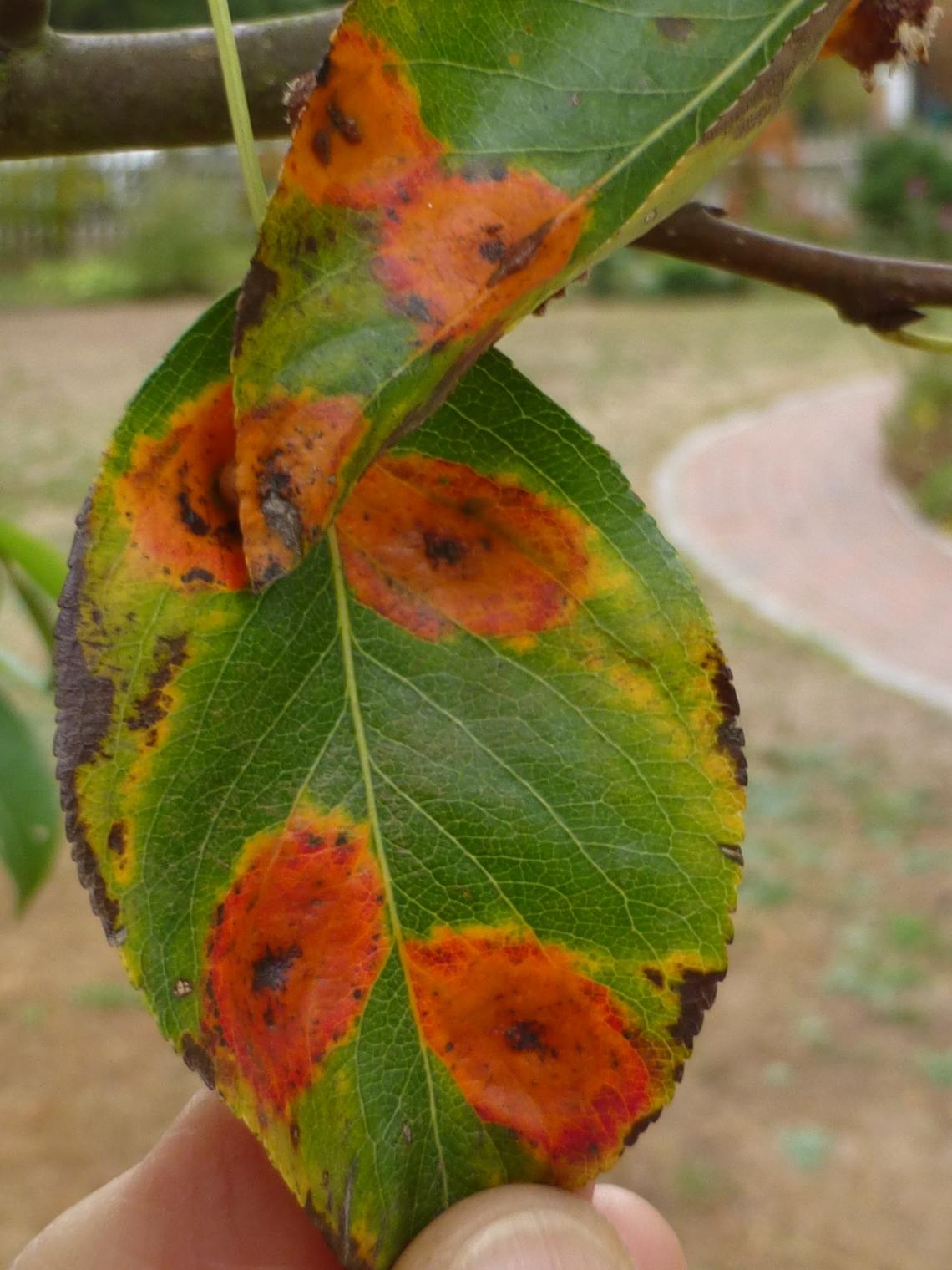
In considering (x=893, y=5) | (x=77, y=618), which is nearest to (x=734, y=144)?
(x=893, y=5)

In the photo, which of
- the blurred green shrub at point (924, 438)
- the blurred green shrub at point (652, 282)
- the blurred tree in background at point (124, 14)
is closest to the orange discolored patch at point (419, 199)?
the blurred green shrub at point (924, 438)

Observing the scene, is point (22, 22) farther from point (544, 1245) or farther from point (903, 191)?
point (903, 191)

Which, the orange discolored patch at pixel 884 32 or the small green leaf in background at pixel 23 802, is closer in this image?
the orange discolored patch at pixel 884 32

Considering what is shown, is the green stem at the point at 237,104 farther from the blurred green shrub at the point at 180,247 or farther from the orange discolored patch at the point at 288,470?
the blurred green shrub at the point at 180,247

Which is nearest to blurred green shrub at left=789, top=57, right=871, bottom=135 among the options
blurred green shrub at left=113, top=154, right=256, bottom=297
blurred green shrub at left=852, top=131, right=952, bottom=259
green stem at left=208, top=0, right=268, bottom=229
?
blurred green shrub at left=852, top=131, right=952, bottom=259

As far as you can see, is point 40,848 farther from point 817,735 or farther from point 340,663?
point 817,735

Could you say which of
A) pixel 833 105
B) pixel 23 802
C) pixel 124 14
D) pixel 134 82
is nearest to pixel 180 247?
pixel 124 14

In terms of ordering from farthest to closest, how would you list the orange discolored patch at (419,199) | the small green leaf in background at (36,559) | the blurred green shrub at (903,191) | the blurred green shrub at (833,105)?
1. the blurred green shrub at (833,105)
2. the blurred green shrub at (903,191)
3. the small green leaf in background at (36,559)
4. the orange discolored patch at (419,199)
